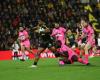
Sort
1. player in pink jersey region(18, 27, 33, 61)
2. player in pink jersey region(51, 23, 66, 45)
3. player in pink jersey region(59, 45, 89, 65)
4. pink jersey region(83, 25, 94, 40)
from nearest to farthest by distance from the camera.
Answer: player in pink jersey region(59, 45, 89, 65), player in pink jersey region(51, 23, 66, 45), pink jersey region(83, 25, 94, 40), player in pink jersey region(18, 27, 33, 61)

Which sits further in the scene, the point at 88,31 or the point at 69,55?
the point at 88,31

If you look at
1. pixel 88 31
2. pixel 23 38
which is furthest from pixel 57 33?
pixel 23 38

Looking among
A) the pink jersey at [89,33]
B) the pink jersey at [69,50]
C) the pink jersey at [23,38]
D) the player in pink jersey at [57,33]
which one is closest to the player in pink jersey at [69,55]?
the pink jersey at [69,50]

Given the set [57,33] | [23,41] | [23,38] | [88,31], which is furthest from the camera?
[23,41]

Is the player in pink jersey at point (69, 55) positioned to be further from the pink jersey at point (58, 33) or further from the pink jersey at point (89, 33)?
the pink jersey at point (89, 33)

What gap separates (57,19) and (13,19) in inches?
129

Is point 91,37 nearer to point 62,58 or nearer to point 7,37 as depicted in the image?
point 62,58

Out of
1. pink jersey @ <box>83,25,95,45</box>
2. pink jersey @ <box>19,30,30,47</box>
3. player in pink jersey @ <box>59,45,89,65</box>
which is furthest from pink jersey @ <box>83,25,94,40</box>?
player in pink jersey @ <box>59,45,89,65</box>

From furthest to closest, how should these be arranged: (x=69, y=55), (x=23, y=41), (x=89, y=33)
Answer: (x=23, y=41), (x=89, y=33), (x=69, y=55)

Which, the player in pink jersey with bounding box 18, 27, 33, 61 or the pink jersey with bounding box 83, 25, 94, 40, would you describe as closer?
the pink jersey with bounding box 83, 25, 94, 40

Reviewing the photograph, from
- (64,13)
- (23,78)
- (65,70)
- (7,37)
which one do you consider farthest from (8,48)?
(23,78)

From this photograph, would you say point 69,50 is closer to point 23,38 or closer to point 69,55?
point 69,55

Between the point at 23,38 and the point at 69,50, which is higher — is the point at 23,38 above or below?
above

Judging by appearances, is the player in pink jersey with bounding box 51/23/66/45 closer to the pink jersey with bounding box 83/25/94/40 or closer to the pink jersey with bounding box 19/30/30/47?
the pink jersey with bounding box 83/25/94/40
